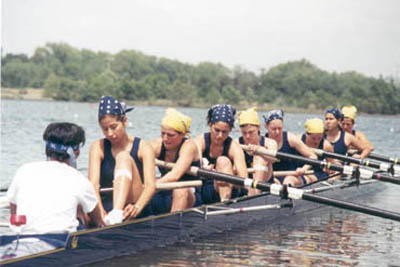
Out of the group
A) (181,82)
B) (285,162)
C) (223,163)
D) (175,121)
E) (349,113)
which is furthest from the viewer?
(181,82)

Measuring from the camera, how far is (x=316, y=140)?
1370 centimetres

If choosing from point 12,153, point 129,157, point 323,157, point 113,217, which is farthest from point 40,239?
point 12,153

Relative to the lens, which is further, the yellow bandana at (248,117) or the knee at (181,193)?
the yellow bandana at (248,117)

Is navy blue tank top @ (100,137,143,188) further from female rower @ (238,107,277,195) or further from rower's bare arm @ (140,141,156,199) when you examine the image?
female rower @ (238,107,277,195)

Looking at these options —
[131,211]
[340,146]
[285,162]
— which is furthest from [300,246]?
[340,146]

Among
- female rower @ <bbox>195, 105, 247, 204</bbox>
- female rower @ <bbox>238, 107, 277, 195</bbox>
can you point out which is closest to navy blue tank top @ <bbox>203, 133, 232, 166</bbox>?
female rower @ <bbox>195, 105, 247, 204</bbox>

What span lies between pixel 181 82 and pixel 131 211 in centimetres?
12258

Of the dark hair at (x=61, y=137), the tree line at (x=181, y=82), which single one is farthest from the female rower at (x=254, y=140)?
the tree line at (x=181, y=82)

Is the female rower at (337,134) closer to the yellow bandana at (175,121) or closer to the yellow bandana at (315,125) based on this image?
the yellow bandana at (315,125)

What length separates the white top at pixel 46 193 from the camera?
5.48m

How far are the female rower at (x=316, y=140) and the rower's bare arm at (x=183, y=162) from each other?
484 cm

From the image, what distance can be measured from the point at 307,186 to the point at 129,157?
17.3 feet

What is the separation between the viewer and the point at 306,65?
158 meters

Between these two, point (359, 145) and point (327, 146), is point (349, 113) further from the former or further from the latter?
point (327, 146)
